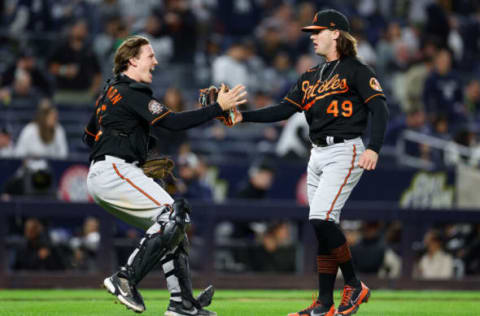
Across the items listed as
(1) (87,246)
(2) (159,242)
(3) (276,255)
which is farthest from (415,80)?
(2) (159,242)

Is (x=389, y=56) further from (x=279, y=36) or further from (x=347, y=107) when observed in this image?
(x=347, y=107)

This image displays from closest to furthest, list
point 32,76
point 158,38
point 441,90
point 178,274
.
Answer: point 178,274, point 32,76, point 158,38, point 441,90

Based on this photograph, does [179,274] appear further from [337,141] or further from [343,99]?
[343,99]

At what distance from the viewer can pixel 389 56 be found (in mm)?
17203

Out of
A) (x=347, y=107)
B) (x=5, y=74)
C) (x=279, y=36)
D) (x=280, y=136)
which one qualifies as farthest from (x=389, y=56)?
(x=347, y=107)

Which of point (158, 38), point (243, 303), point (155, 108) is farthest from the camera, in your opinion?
point (158, 38)

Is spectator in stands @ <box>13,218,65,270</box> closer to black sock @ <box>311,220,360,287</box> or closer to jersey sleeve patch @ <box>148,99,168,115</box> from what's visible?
jersey sleeve patch @ <box>148,99,168,115</box>

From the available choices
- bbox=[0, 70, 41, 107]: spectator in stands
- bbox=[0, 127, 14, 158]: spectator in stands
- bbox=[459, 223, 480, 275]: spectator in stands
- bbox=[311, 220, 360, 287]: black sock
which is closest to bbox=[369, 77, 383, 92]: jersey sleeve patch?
bbox=[311, 220, 360, 287]: black sock

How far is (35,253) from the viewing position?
989 centimetres

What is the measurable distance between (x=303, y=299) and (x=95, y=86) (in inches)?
266

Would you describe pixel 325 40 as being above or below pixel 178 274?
above

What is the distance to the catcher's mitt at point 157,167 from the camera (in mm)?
6254

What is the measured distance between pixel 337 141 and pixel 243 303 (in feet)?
7.43

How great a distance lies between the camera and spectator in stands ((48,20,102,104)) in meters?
13.9
